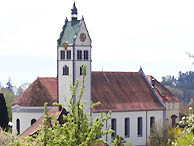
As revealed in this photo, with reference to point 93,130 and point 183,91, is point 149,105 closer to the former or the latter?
point 93,130

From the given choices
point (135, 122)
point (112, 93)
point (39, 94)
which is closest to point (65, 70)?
point (39, 94)

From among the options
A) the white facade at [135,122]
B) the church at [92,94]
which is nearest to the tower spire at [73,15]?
the church at [92,94]

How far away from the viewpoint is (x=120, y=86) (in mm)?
68312

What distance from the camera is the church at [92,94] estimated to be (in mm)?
61281

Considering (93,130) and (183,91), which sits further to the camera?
(183,91)

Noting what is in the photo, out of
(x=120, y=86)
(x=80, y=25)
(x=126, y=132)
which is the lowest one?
(x=126, y=132)

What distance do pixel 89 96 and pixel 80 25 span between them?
7.34m

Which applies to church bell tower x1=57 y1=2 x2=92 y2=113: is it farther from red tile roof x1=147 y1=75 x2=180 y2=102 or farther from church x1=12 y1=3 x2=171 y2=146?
red tile roof x1=147 y1=75 x2=180 y2=102

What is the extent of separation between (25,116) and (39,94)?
2.67 m

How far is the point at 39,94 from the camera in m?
63.6

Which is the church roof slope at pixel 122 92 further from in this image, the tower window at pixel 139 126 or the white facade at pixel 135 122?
the tower window at pixel 139 126

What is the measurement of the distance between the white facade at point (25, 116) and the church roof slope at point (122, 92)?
5.79 m

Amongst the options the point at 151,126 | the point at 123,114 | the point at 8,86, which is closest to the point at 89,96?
the point at 123,114

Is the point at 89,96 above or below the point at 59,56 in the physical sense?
below
